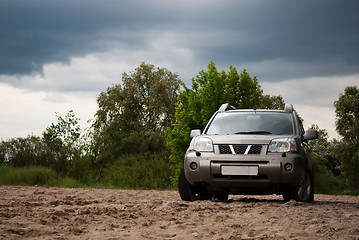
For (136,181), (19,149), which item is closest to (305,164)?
(136,181)

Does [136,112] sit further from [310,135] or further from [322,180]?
[310,135]

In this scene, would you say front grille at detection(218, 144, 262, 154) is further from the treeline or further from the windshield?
the treeline

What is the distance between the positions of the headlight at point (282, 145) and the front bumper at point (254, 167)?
0.10 meters

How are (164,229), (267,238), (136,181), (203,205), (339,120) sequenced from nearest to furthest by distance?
(267,238) → (164,229) → (203,205) → (136,181) → (339,120)

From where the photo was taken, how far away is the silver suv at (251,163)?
9.57 meters

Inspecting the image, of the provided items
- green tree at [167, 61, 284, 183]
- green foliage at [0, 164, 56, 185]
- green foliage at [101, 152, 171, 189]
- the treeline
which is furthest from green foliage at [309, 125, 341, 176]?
green foliage at [0, 164, 56, 185]

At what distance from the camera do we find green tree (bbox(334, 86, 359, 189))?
53406mm

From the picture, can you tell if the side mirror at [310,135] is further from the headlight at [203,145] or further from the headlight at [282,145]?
the headlight at [203,145]

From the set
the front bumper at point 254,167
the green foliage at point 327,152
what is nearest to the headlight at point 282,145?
the front bumper at point 254,167

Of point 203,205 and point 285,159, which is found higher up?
point 285,159

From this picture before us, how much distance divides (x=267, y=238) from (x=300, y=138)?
446 cm

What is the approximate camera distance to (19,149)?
25.6 m

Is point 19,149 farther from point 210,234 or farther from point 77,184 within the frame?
point 210,234

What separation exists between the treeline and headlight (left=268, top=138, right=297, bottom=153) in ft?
35.7
